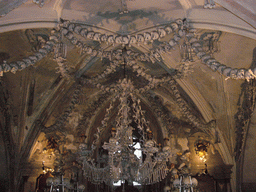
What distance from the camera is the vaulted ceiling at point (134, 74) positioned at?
15.8 ft

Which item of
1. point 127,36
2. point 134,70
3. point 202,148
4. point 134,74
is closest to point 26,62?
point 127,36

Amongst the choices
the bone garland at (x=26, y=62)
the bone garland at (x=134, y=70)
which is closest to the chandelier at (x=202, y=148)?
the bone garland at (x=134, y=70)

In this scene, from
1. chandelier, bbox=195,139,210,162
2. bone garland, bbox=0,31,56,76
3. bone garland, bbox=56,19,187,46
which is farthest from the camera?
chandelier, bbox=195,139,210,162

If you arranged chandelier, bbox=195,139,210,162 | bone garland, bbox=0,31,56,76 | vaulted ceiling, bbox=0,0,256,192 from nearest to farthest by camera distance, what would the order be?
bone garland, bbox=0,31,56,76, vaulted ceiling, bbox=0,0,256,192, chandelier, bbox=195,139,210,162

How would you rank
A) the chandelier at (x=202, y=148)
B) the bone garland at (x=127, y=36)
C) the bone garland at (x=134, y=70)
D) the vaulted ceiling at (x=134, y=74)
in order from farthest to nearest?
the chandelier at (x=202, y=148) < the bone garland at (x=134, y=70) < the vaulted ceiling at (x=134, y=74) < the bone garland at (x=127, y=36)

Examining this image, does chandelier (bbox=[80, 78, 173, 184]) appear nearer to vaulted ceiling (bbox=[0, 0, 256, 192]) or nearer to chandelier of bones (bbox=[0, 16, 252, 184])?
chandelier of bones (bbox=[0, 16, 252, 184])

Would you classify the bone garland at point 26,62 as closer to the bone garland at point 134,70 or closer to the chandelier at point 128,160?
the bone garland at point 134,70

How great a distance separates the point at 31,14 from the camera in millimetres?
4750

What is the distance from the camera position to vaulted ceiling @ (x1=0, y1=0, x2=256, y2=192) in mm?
4801

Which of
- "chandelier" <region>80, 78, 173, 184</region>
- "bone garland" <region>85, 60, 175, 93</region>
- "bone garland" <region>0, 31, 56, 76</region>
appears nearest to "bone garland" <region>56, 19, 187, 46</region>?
"bone garland" <region>0, 31, 56, 76</region>

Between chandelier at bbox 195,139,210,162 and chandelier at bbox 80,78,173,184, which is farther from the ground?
chandelier at bbox 195,139,210,162

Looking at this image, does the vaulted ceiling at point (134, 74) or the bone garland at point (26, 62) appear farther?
the vaulted ceiling at point (134, 74)

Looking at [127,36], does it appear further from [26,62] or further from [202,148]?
[202,148]

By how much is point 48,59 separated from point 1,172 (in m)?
3.14
